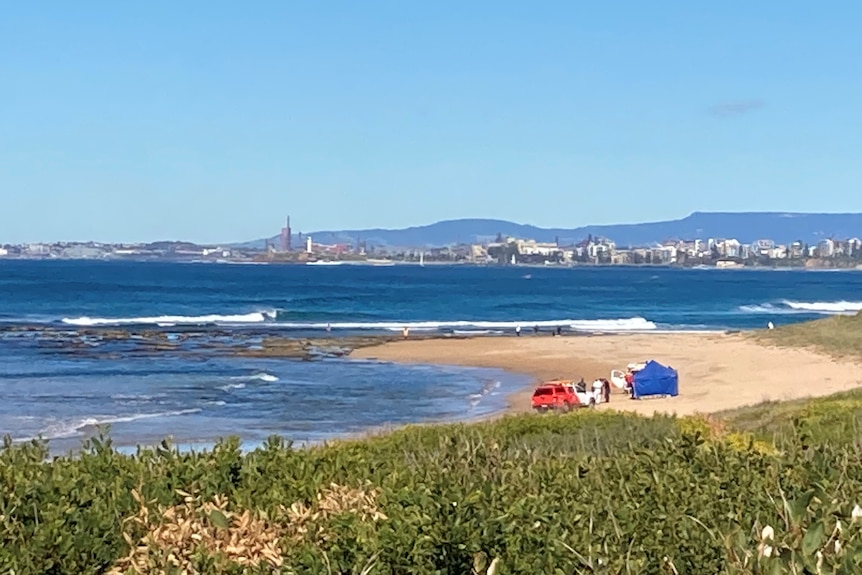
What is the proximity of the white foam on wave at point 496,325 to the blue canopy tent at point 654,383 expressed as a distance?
31.7 meters

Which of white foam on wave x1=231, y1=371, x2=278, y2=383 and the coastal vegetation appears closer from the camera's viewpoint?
the coastal vegetation

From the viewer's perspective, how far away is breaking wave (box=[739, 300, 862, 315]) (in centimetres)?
8975

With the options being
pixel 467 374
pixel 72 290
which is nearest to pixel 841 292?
pixel 72 290

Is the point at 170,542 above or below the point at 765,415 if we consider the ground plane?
above

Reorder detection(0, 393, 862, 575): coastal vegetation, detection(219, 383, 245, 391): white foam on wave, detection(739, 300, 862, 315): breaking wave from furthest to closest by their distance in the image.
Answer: detection(739, 300, 862, 315): breaking wave, detection(219, 383, 245, 391): white foam on wave, detection(0, 393, 862, 575): coastal vegetation

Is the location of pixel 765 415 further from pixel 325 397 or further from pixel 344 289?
pixel 344 289

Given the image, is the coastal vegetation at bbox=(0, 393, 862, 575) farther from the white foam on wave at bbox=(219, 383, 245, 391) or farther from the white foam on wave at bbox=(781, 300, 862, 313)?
the white foam on wave at bbox=(781, 300, 862, 313)

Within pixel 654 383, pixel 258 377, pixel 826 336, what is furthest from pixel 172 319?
pixel 654 383

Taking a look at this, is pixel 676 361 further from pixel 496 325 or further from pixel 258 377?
pixel 496 325

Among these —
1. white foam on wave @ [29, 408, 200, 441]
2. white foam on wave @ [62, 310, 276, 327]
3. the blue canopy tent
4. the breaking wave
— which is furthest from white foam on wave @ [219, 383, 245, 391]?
the breaking wave

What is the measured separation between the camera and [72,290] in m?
98.8

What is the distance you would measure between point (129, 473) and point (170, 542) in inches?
52.2

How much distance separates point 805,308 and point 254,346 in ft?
194

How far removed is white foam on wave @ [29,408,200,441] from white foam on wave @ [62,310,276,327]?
37.1 meters
